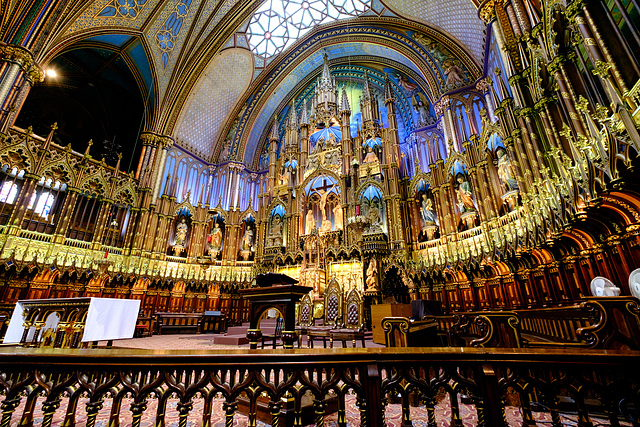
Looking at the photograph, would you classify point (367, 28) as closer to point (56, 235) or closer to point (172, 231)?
point (172, 231)

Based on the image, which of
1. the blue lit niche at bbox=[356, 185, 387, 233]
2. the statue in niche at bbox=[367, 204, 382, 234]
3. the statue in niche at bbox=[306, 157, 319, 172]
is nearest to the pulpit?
the statue in niche at bbox=[367, 204, 382, 234]

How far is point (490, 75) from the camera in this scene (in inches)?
496

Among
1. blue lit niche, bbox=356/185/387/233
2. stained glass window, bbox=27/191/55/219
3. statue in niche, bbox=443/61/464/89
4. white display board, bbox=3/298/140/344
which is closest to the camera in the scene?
white display board, bbox=3/298/140/344

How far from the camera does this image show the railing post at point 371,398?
6.24 ft

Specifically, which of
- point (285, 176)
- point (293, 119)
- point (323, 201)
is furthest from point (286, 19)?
point (323, 201)

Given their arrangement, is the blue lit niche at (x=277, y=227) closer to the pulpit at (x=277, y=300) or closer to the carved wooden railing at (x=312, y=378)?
the pulpit at (x=277, y=300)

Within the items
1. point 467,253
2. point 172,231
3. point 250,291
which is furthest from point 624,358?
point 172,231

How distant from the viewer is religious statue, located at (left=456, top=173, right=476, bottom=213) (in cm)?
1276

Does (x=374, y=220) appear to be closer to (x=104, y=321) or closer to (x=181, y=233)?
(x=181, y=233)

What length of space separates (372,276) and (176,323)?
1131cm

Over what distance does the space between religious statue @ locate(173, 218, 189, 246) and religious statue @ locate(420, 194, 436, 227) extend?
14.9 m

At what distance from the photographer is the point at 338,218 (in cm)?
1747

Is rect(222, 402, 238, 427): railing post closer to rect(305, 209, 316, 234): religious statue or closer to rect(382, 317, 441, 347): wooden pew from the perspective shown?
rect(382, 317, 441, 347): wooden pew

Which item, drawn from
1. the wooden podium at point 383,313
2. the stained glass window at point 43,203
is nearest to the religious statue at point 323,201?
the wooden podium at point 383,313
